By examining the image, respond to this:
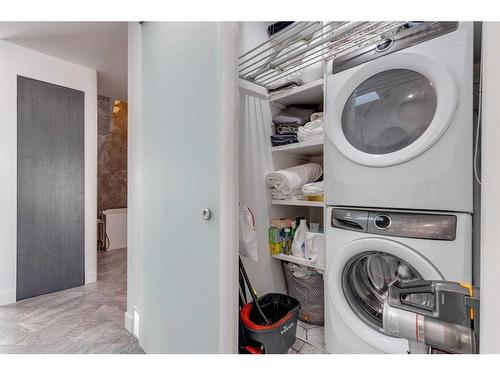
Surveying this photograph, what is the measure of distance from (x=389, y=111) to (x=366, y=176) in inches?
12.8

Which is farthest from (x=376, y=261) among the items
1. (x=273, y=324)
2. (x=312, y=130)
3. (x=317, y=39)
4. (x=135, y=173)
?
(x=135, y=173)

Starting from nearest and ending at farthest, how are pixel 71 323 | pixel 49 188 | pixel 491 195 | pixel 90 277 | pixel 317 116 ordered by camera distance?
pixel 491 195 < pixel 317 116 < pixel 71 323 < pixel 49 188 < pixel 90 277

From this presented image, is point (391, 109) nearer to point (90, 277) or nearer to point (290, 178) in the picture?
point (290, 178)

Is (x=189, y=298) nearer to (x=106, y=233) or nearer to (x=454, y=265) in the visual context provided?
(x=454, y=265)

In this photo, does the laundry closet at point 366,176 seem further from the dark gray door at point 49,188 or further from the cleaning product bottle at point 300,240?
the dark gray door at point 49,188

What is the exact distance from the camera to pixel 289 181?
1586 mm

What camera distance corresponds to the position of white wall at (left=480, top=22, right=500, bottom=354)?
46cm

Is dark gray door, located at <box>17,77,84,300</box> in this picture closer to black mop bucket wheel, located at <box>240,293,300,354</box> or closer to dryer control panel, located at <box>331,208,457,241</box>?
black mop bucket wheel, located at <box>240,293,300,354</box>

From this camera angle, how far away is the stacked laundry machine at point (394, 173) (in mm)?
973

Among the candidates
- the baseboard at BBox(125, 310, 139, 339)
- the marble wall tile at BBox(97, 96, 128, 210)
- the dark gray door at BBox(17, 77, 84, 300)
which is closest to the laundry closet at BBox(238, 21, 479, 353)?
the baseboard at BBox(125, 310, 139, 339)

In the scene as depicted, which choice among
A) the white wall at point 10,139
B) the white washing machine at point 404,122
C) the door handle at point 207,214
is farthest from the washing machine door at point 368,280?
the white wall at point 10,139

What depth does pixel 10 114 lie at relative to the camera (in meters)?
2.12

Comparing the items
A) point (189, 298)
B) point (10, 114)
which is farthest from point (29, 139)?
point (189, 298)
